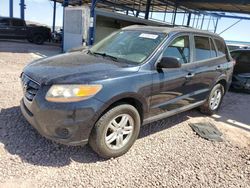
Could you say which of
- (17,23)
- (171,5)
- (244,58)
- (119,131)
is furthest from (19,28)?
(119,131)

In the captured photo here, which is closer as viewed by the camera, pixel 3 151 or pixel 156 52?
pixel 3 151

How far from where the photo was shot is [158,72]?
3863 mm

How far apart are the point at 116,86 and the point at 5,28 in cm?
1759

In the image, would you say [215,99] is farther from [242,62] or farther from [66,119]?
[66,119]

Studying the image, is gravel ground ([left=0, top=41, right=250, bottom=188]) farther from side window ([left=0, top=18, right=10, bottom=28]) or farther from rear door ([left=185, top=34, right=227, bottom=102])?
side window ([left=0, top=18, right=10, bottom=28])

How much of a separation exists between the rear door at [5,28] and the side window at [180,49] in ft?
55.2

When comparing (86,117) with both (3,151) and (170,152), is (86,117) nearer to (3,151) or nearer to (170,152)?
(3,151)

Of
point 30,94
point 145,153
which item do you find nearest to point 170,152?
point 145,153

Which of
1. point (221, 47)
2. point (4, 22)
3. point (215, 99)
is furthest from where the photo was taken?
point (4, 22)

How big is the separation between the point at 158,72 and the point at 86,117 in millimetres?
1339

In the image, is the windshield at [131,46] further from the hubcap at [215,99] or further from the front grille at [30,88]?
the hubcap at [215,99]

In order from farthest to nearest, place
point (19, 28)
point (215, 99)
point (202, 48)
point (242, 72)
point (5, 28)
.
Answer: point (19, 28) → point (5, 28) → point (242, 72) → point (215, 99) → point (202, 48)

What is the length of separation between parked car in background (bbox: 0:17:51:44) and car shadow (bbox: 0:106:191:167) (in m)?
16.1

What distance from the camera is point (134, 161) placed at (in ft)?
11.8
